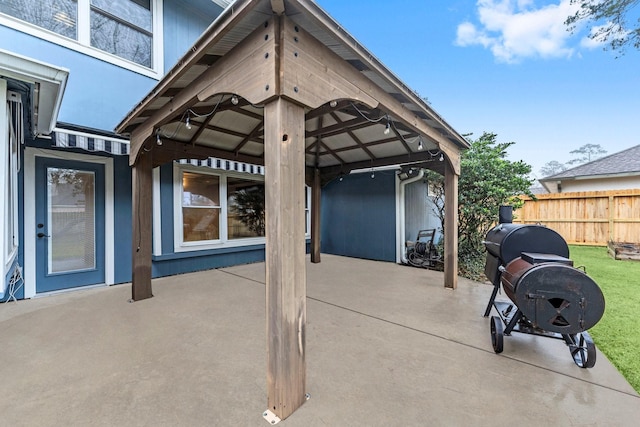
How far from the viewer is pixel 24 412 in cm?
188

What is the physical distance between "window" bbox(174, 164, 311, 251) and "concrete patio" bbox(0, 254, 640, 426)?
7.39 feet

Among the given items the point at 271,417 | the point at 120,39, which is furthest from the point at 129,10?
the point at 271,417

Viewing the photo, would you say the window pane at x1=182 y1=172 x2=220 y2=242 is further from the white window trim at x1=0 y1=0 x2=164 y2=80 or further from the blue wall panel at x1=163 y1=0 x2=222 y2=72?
the blue wall panel at x1=163 y1=0 x2=222 y2=72

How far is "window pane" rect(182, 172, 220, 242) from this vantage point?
606 centimetres

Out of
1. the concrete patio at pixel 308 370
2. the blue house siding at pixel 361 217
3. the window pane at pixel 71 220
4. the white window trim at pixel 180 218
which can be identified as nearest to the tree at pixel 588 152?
the blue house siding at pixel 361 217

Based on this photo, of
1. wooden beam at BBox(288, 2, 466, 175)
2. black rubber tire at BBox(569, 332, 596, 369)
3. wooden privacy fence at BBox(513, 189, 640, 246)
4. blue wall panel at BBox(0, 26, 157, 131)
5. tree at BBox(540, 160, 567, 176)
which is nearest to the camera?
wooden beam at BBox(288, 2, 466, 175)

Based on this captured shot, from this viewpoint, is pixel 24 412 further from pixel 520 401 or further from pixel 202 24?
pixel 202 24

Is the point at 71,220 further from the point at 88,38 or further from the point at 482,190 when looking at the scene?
the point at 482,190

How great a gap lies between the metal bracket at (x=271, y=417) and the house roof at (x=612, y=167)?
1451 cm

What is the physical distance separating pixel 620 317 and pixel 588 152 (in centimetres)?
4659

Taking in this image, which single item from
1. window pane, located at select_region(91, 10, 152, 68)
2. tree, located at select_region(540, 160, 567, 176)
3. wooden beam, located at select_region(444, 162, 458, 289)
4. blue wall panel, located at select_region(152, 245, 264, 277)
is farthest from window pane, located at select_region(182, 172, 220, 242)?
tree, located at select_region(540, 160, 567, 176)

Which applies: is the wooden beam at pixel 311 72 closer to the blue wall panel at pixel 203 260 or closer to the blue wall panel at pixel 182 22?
the blue wall panel at pixel 182 22

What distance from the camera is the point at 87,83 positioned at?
15.8 feet

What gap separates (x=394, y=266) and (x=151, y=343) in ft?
18.3
